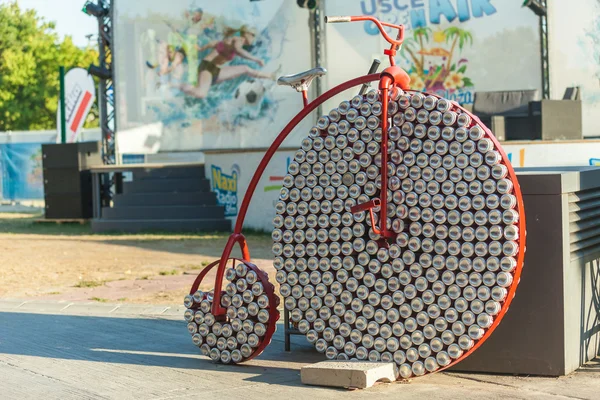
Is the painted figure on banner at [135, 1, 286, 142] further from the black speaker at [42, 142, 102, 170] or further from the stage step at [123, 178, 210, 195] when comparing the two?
the stage step at [123, 178, 210, 195]

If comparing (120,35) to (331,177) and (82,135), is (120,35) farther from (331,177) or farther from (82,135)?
(331,177)

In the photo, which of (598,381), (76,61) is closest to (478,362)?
(598,381)

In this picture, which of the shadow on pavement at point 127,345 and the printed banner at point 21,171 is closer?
the shadow on pavement at point 127,345

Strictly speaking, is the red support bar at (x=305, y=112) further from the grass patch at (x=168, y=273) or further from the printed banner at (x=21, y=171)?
the printed banner at (x=21, y=171)

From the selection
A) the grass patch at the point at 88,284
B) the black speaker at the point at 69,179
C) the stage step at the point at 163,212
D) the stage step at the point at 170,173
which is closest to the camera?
the grass patch at the point at 88,284

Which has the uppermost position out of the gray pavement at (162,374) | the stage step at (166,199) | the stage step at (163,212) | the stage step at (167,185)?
the stage step at (167,185)

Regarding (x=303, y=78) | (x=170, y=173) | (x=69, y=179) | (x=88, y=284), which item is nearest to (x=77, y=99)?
(x=69, y=179)

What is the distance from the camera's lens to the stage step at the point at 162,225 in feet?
71.7

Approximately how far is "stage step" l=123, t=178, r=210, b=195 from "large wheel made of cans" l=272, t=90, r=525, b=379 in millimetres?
15761

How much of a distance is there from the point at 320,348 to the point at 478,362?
1187 millimetres

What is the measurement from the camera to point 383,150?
695 cm

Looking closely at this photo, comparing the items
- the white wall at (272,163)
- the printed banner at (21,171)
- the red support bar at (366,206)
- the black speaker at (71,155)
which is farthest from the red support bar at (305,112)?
the printed banner at (21,171)

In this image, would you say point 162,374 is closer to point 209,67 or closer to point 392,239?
point 392,239

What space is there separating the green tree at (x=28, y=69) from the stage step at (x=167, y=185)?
27799mm
